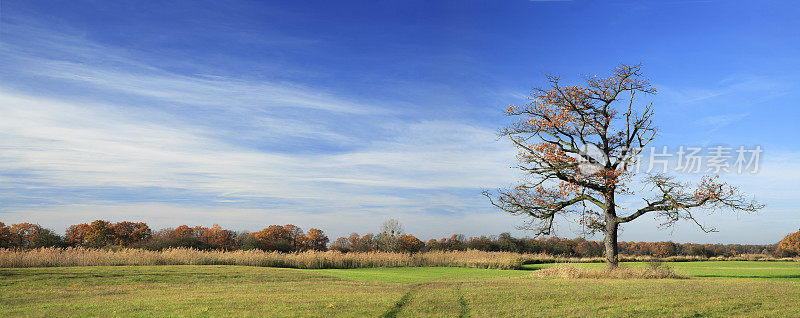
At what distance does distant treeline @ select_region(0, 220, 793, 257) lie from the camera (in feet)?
127

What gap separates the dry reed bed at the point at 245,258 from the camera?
21.4 m

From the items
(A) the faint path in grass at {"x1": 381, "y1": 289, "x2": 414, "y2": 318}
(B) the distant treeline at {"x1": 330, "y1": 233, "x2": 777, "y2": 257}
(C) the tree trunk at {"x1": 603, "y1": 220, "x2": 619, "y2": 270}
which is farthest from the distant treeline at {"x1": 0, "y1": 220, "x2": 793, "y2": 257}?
(A) the faint path in grass at {"x1": 381, "y1": 289, "x2": 414, "y2": 318}

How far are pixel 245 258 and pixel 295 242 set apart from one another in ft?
109

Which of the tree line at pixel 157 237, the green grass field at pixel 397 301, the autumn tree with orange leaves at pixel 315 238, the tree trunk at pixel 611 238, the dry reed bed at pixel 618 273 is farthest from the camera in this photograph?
the autumn tree with orange leaves at pixel 315 238

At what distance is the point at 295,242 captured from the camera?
59281mm

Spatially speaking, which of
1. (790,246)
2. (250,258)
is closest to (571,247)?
(790,246)

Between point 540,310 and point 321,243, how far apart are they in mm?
52435

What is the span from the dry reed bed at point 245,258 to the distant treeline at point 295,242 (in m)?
4.20

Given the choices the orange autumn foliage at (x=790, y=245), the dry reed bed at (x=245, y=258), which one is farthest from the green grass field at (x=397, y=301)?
the orange autumn foliage at (x=790, y=245)

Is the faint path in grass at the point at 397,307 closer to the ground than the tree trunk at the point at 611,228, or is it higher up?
closer to the ground

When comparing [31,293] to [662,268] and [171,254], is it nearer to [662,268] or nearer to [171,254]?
[171,254]

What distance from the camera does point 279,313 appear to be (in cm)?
920

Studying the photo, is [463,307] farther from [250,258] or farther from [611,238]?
[250,258]

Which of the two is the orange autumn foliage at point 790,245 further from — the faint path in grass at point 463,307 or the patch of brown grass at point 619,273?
the faint path in grass at point 463,307
